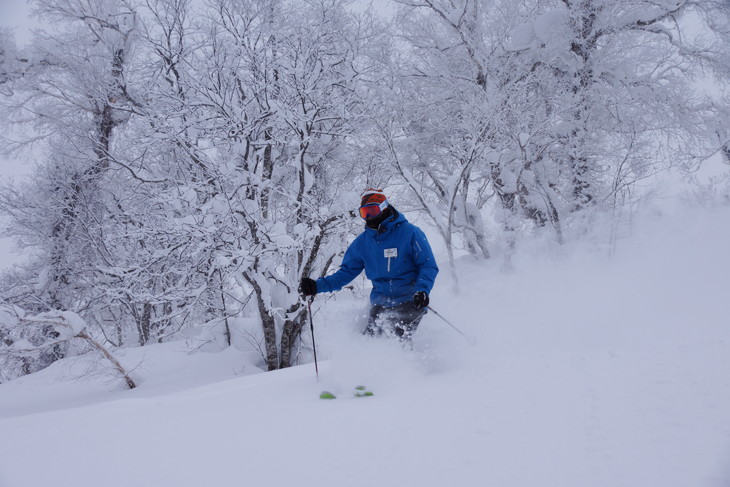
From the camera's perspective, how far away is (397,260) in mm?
4156

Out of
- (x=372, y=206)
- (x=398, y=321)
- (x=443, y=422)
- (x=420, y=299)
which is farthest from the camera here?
(x=372, y=206)

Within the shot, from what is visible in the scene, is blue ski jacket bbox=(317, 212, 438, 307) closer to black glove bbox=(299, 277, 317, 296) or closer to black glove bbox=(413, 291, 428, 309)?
black glove bbox=(413, 291, 428, 309)

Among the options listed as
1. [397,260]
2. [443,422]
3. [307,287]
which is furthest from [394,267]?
[443,422]

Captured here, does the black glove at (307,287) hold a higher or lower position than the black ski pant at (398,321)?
higher

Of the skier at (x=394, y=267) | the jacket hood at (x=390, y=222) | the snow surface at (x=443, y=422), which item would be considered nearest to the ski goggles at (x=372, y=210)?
the skier at (x=394, y=267)

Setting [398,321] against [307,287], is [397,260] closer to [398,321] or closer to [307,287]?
[398,321]

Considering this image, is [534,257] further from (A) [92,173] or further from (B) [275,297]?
(A) [92,173]

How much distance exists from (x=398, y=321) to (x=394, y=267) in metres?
0.55

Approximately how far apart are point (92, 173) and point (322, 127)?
338 inches

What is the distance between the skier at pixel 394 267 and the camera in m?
4.03

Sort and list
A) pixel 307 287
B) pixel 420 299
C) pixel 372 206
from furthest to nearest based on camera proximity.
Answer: pixel 307 287, pixel 372 206, pixel 420 299

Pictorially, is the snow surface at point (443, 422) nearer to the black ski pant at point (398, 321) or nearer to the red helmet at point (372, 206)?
the black ski pant at point (398, 321)

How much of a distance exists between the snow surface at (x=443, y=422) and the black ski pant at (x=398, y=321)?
148 mm

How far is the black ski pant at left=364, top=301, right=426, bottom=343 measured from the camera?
3996mm
